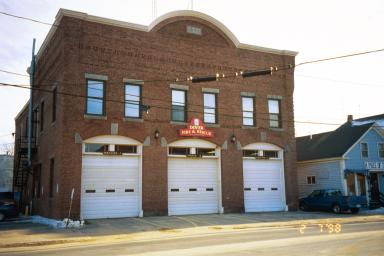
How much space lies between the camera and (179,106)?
25.7m

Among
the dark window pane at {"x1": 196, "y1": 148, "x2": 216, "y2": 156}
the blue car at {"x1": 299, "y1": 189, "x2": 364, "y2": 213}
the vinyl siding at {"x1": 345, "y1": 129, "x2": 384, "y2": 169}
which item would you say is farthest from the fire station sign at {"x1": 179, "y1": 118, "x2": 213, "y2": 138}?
the vinyl siding at {"x1": 345, "y1": 129, "x2": 384, "y2": 169}

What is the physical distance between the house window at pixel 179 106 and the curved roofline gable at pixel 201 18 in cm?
425

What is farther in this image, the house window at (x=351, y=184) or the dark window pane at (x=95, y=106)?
the house window at (x=351, y=184)

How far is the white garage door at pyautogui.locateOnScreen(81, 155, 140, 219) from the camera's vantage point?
2253 centimetres

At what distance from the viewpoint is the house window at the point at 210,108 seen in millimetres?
26531

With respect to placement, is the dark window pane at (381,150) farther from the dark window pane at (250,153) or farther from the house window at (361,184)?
the dark window pane at (250,153)

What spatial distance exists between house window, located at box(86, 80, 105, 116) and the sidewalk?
6006 mm

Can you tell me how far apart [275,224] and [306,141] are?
21.3 m

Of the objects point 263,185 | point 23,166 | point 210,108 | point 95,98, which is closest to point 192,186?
point 210,108

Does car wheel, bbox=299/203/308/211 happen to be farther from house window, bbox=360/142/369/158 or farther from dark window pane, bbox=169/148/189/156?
dark window pane, bbox=169/148/189/156

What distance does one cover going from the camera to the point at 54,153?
2331 centimetres

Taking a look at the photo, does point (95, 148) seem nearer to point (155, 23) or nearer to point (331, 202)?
point (155, 23)

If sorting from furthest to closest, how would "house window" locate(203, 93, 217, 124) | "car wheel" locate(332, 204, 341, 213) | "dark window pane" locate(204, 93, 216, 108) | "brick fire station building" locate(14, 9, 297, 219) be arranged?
"car wheel" locate(332, 204, 341, 213) < "dark window pane" locate(204, 93, 216, 108) < "house window" locate(203, 93, 217, 124) < "brick fire station building" locate(14, 9, 297, 219)

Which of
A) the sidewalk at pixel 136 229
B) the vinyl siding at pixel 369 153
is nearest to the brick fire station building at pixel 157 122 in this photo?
the sidewalk at pixel 136 229
